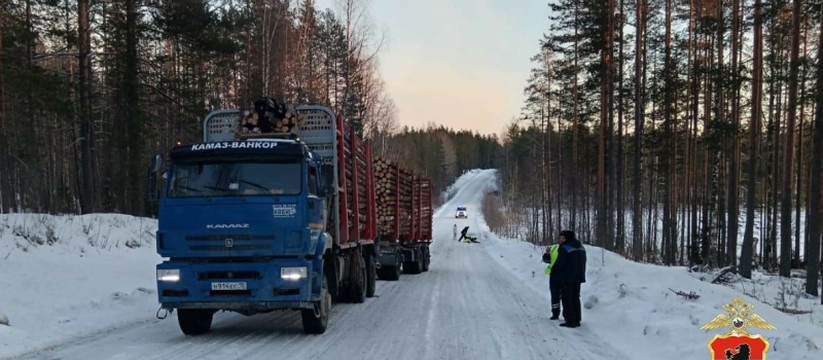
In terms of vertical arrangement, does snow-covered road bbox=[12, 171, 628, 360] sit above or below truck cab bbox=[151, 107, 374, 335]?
below

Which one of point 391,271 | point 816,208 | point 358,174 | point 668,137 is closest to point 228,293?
point 358,174

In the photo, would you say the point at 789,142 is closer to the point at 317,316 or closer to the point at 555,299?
the point at 555,299

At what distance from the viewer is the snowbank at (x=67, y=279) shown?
27.1 ft

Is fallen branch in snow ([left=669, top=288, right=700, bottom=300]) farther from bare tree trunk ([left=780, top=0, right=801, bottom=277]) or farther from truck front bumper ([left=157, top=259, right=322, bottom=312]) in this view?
bare tree trunk ([left=780, top=0, right=801, bottom=277])

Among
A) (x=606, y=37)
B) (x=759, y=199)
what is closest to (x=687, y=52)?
(x=606, y=37)

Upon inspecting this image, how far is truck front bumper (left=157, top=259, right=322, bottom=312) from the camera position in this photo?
307 inches

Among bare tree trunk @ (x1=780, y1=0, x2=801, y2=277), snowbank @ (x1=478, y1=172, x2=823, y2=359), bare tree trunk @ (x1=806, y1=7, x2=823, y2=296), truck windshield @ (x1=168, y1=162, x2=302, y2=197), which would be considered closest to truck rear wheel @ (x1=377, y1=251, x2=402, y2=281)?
snowbank @ (x1=478, y1=172, x2=823, y2=359)

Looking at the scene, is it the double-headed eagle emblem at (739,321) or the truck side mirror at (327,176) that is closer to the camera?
the double-headed eagle emblem at (739,321)

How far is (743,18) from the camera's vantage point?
22.7 meters

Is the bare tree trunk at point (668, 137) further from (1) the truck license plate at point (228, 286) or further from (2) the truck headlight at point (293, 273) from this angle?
(1) the truck license plate at point (228, 286)

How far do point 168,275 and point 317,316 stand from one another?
2.15m

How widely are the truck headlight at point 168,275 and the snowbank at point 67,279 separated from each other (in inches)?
60.9

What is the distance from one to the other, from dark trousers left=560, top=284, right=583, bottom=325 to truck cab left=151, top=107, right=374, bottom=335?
4.12m

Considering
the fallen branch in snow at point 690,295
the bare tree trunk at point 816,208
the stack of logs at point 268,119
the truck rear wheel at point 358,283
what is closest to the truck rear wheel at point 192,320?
the stack of logs at point 268,119
